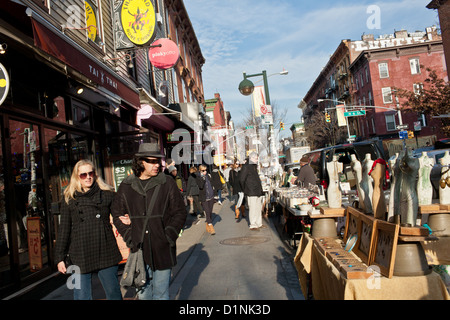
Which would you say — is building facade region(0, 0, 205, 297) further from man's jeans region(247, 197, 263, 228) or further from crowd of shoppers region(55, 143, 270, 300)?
man's jeans region(247, 197, 263, 228)

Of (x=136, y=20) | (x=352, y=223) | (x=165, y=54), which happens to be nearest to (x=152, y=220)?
(x=352, y=223)

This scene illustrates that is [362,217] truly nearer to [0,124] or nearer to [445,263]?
[445,263]

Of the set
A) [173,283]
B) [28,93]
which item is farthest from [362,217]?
[28,93]

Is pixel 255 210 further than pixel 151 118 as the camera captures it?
No

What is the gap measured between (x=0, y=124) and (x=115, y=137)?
4304mm

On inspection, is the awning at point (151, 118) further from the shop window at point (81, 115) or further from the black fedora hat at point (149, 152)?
the black fedora hat at point (149, 152)

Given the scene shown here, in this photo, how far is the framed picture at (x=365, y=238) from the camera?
2.91 meters

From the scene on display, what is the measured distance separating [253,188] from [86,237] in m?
6.02

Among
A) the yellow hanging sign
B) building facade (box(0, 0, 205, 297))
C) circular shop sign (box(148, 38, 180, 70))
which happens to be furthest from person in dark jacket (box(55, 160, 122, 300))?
circular shop sign (box(148, 38, 180, 70))

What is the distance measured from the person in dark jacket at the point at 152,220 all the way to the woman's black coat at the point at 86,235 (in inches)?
8.6

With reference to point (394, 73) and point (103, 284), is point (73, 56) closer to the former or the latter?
point (103, 284)

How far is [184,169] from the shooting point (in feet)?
72.7

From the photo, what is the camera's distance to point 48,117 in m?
6.59
